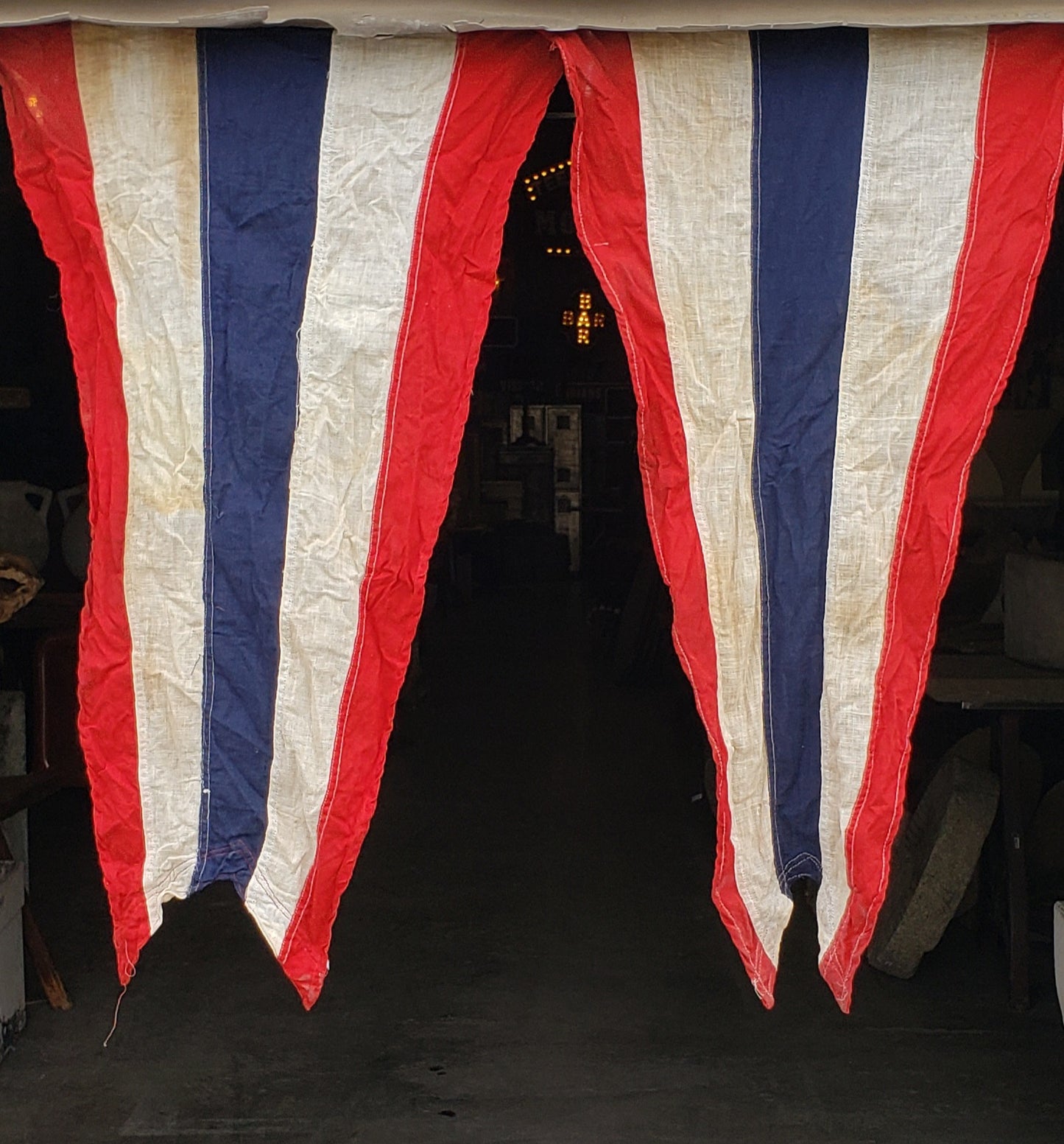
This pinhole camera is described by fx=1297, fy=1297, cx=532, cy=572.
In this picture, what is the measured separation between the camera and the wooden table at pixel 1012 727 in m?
4.08

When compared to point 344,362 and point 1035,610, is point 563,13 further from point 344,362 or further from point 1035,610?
point 1035,610

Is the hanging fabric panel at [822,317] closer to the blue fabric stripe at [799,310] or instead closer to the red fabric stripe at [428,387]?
the blue fabric stripe at [799,310]

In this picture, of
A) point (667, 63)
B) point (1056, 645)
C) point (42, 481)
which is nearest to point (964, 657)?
point (1056, 645)

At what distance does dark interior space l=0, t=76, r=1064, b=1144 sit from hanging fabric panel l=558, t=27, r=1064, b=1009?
604 millimetres

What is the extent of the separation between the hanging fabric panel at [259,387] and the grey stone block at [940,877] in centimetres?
227

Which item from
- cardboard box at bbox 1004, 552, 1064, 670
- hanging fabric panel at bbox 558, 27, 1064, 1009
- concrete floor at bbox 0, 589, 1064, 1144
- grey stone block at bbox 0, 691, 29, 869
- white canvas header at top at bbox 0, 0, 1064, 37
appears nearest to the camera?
white canvas header at top at bbox 0, 0, 1064, 37

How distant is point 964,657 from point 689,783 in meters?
2.25

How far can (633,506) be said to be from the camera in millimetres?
14531

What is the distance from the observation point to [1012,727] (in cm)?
421

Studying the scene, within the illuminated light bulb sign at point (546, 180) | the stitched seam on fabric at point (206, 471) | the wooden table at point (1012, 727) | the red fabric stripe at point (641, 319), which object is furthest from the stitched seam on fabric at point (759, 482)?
the illuminated light bulb sign at point (546, 180)

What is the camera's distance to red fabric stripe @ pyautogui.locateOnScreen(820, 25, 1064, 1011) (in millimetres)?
2504

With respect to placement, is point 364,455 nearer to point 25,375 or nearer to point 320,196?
point 320,196

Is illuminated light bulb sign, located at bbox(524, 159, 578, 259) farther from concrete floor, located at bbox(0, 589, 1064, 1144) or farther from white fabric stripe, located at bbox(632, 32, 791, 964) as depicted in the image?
white fabric stripe, located at bbox(632, 32, 791, 964)

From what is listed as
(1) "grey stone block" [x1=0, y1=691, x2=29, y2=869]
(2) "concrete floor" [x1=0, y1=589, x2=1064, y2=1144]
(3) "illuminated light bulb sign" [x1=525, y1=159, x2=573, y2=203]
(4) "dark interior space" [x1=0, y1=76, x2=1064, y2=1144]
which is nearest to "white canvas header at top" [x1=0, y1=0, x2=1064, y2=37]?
(4) "dark interior space" [x1=0, y1=76, x2=1064, y2=1144]
